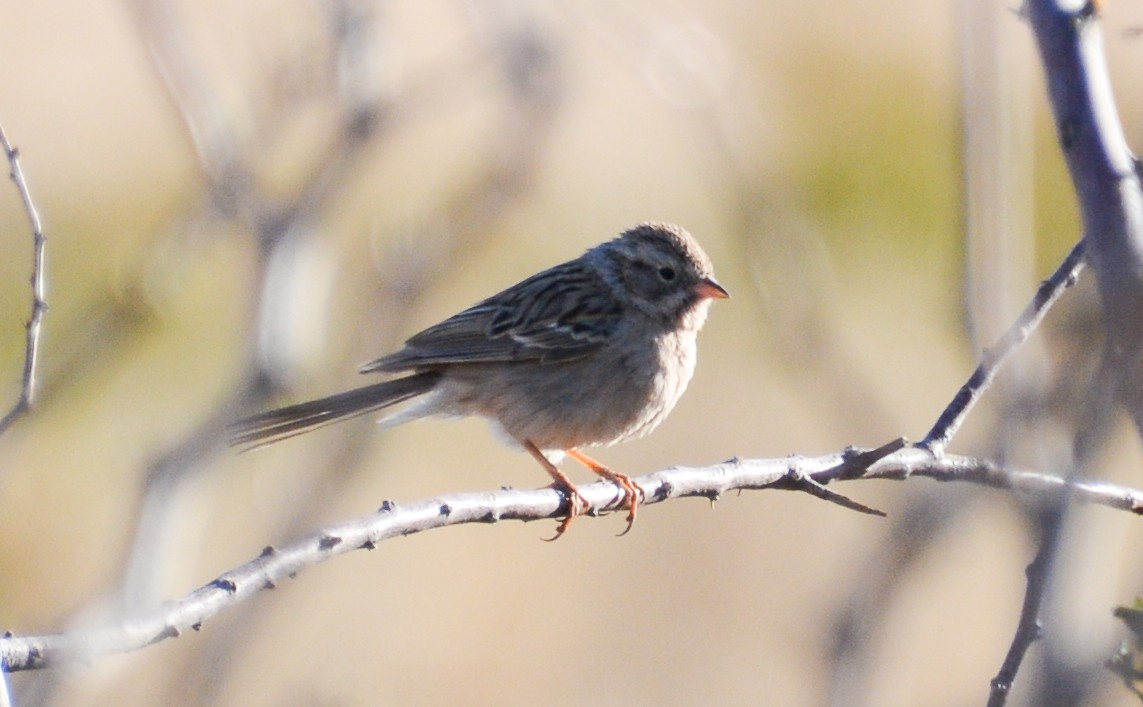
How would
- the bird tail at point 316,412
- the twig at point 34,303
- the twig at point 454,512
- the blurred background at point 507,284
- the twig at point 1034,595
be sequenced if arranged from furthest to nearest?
the bird tail at point 316,412
the twig at point 34,303
the blurred background at point 507,284
the twig at point 454,512
the twig at point 1034,595

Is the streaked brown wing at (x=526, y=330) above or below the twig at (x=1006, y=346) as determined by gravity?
above

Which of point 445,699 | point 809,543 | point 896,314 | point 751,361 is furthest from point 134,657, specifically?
point 896,314

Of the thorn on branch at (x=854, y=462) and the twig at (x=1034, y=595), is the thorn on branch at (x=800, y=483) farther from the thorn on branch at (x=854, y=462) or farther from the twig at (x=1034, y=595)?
the twig at (x=1034, y=595)

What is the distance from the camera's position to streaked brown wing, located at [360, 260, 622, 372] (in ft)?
20.7

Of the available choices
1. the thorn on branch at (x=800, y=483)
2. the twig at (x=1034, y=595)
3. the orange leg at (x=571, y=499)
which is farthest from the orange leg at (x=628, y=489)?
the twig at (x=1034, y=595)

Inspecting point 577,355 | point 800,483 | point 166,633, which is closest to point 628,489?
point 800,483

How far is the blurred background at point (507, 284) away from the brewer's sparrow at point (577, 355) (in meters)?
0.47

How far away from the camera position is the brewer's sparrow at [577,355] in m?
6.13

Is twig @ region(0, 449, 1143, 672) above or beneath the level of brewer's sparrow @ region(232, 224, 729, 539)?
beneath

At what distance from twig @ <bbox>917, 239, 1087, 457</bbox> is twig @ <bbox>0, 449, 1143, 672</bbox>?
0.22ft

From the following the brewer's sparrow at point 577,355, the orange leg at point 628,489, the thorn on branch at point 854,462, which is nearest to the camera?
the thorn on branch at point 854,462

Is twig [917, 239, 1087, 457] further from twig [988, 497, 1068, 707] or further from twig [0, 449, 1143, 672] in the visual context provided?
→ twig [988, 497, 1068, 707]

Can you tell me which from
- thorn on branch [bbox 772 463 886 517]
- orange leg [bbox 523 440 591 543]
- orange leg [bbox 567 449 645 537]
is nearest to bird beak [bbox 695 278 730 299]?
orange leg [bbox 567 449 645 537]

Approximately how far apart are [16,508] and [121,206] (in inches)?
348
